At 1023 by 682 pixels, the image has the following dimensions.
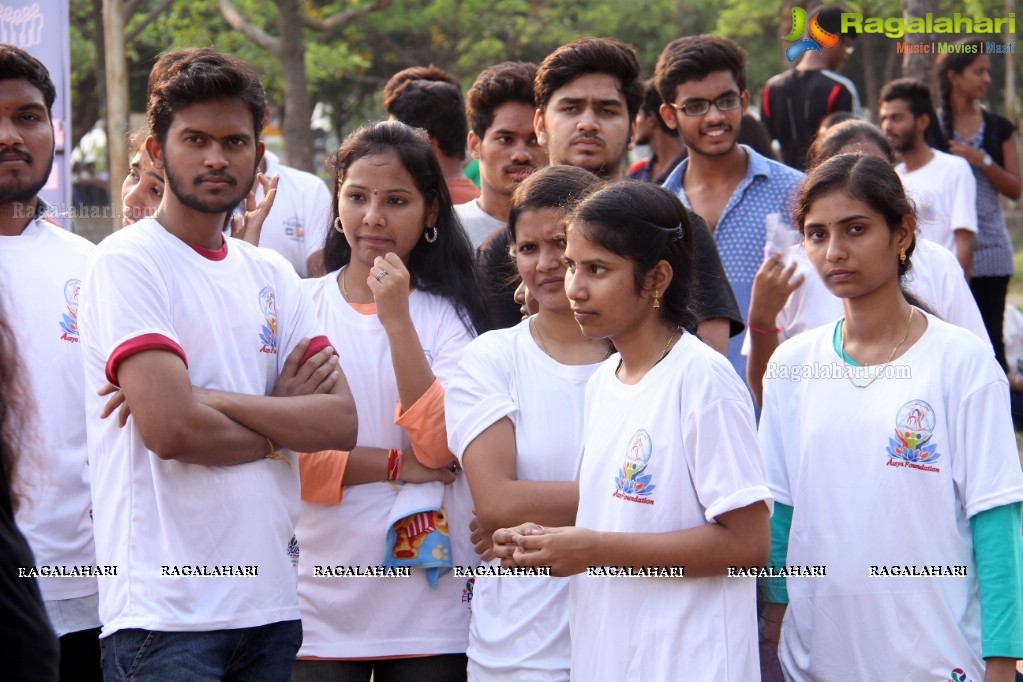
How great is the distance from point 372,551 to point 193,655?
782mm

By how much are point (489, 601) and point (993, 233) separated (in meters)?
5.07

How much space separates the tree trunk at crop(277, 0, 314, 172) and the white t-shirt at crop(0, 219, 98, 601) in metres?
9.07

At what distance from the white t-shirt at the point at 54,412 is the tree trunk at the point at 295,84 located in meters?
9.07

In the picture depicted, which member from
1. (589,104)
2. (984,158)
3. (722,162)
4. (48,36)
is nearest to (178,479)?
(589,104)

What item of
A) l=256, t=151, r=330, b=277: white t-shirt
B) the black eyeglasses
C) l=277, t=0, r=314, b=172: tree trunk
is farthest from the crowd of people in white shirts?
l=277, t=0, r=314, b=172: tree trunk

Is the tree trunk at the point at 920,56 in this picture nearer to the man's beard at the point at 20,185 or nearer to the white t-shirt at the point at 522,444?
the white t-shirt at the point at 522,444

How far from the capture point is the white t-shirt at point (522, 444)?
10.1 ft

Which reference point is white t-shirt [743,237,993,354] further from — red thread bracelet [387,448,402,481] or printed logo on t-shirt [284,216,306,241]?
printed logo on t-shirt [284,216,306,241]

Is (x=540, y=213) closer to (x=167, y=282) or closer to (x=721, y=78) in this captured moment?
(x=167, y=282)

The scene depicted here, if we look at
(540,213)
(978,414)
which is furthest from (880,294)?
(540,213)

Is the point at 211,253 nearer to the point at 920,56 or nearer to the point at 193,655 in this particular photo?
the point at 193,655

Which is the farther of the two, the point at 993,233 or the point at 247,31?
the point at 247,31

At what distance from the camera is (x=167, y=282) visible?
115 inches

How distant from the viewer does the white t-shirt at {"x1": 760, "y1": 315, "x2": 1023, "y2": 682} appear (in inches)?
111
